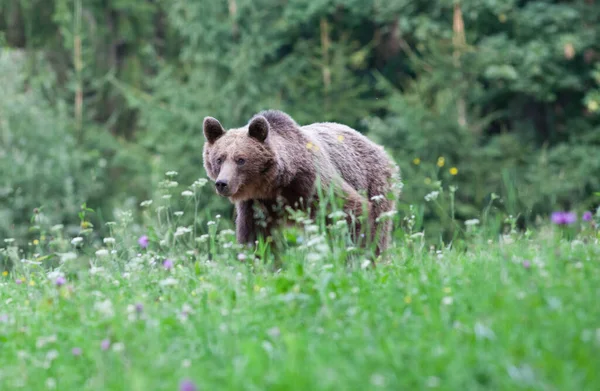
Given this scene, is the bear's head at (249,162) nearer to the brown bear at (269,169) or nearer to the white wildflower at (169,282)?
the brown bear at (269,169)

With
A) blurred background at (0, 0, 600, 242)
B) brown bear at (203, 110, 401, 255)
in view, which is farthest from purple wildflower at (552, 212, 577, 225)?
blurred background at (0, 0, 600, 242)

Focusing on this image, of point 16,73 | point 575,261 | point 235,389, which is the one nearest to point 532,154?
point 16,73

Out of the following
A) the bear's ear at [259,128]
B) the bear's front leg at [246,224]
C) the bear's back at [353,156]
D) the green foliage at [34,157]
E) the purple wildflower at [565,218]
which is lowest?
the green foliage at [34,157]

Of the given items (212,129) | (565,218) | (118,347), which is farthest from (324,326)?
(212,129)

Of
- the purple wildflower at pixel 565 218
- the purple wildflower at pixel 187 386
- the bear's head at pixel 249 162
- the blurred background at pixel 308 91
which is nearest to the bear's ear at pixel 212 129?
the bear's head at pixel 249 162

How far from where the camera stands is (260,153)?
24.9 feet

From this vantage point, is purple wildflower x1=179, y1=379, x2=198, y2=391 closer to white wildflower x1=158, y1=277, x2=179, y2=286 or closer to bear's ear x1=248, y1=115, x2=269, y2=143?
white wildflower x1=158, y1=277, x2=179, y2=286

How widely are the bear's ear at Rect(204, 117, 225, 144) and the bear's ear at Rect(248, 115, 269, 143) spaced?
38cm

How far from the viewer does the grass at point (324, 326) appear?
11.1ft

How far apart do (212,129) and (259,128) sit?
0.57 m

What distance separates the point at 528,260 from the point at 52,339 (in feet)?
8.53

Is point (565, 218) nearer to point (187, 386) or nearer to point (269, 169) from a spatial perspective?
point (187, 386)

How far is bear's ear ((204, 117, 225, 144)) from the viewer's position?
310 inches

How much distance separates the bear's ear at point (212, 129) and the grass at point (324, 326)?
98.7 inches
